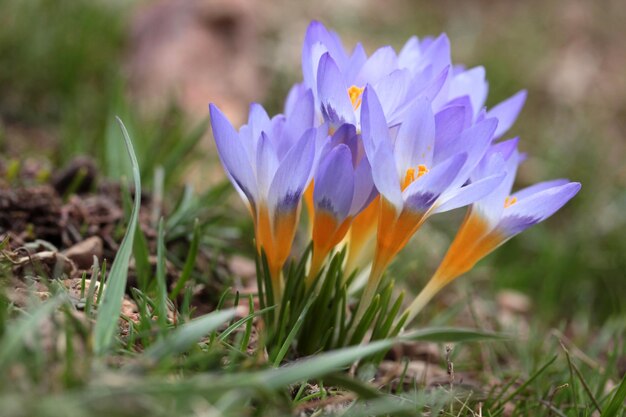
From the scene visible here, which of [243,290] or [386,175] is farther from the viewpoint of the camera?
[243,290]

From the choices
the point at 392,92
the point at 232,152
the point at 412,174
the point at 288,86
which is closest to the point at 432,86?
the point at 392,92

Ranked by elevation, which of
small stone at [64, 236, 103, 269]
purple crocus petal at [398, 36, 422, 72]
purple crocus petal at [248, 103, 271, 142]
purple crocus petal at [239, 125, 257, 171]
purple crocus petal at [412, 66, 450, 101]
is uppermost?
purple crocus petal at [398, 36, 422, 72]

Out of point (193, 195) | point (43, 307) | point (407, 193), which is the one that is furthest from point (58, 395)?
point (193, 195)

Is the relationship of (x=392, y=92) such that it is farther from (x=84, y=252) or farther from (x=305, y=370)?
(x=84, y=252)

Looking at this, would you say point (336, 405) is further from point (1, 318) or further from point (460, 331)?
point (1, 318)

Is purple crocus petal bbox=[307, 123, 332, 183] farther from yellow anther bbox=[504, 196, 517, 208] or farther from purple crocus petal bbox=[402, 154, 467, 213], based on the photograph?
yellow anther bbox=[504, 196, 517, 208]

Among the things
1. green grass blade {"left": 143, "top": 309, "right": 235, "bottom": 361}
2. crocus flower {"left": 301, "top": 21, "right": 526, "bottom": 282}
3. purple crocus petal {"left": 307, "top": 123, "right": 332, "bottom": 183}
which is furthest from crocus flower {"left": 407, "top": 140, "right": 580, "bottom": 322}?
green grass blade {"left": 143, "top": 309, "right": 235, "bottom": 361}
